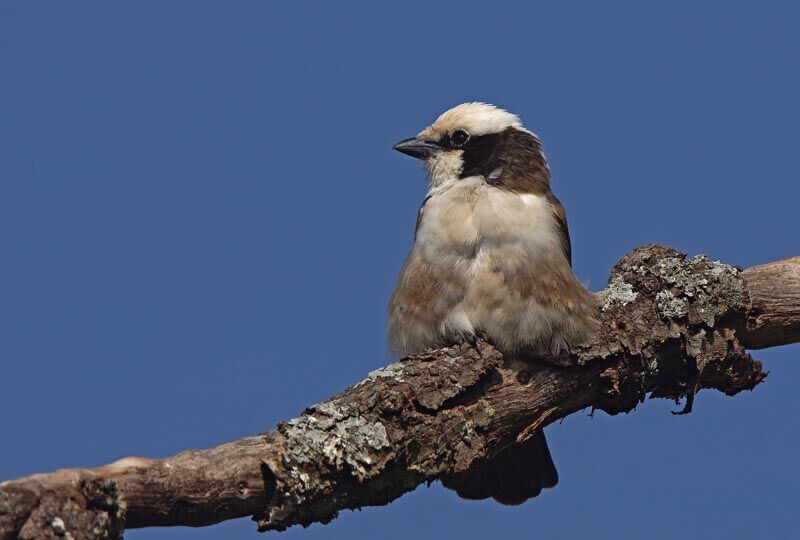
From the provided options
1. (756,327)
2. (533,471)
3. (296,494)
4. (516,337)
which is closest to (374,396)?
(296,494)

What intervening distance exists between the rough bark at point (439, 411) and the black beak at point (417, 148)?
5.46 feet

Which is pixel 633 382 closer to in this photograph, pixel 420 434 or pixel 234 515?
pixel 420 434

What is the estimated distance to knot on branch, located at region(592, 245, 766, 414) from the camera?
20.9 ft

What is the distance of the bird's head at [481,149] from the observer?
7.33 m

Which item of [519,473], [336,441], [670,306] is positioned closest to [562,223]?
[670,306]

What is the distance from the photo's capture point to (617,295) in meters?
6.66

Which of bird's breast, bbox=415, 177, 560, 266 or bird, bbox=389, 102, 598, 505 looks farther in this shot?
bird's breast, bbox=415, 177, 560, 266

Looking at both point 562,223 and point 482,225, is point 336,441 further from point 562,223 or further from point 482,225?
point 562,223

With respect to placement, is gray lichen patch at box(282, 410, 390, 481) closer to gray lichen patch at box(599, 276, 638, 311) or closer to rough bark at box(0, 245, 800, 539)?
rough bark at box(0, 245, 800, 539)

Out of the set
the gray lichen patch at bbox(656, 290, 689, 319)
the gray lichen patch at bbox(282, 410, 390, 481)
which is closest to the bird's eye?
the gray lichen patch at bbox(656, 290, 689, 319)

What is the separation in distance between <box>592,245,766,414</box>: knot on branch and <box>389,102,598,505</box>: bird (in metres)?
0.20

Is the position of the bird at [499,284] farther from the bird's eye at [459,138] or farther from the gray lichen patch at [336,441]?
the gray lichen patch at [336,441]

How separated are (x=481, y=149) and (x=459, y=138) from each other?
23cm

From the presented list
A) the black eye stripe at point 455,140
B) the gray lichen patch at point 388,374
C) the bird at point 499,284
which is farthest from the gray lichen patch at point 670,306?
the black eye stripe at point 455,140
